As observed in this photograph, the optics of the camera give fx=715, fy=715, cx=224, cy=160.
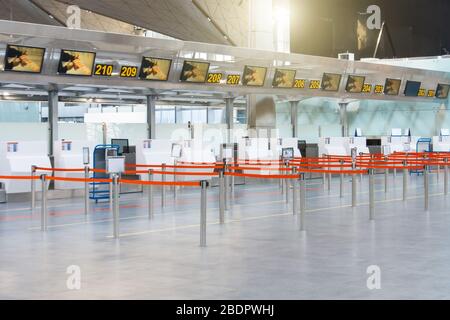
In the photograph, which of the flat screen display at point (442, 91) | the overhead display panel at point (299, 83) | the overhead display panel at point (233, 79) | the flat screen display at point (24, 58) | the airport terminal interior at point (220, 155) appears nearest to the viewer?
the airport terminal interior at point (220, 155)

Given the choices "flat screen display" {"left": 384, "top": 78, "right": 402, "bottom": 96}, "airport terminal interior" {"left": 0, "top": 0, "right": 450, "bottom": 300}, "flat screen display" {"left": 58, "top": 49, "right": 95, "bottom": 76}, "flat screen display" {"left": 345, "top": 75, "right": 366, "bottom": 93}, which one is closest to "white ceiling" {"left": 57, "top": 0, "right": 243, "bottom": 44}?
"airport terminal interior" {"left": 0, "top": 0, "right": 450, "bottom": 300}

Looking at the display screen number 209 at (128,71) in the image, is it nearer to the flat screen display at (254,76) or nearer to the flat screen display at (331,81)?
the flat screen display at (254,76)

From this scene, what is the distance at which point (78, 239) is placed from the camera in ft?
33.5

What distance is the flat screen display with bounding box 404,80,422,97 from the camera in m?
31.2

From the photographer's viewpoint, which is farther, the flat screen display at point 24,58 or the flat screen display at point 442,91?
the flat screen display at point 442,91

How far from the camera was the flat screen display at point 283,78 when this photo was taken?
961 inches

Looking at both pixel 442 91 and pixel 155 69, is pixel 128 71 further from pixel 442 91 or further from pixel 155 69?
pixel 442 91

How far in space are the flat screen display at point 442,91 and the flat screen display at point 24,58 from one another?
69.3 feet

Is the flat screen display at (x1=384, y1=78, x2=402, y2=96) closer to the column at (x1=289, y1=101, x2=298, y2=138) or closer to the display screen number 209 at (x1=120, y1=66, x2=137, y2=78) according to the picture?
the column at (x1=289, y1=101, x2=298, y2=138)

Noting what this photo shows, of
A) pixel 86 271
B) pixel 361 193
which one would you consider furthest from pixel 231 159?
pixel 86 271

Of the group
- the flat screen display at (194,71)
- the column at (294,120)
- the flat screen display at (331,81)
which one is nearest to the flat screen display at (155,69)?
the flat screen display at (194,71)

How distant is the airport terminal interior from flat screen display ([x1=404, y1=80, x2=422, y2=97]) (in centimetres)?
9

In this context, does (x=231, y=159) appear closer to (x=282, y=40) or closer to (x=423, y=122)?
(x=282, y=40)

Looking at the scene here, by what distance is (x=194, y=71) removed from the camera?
2164 cm
